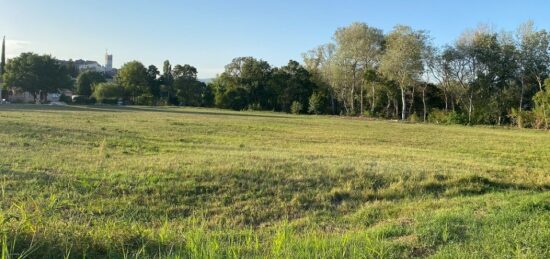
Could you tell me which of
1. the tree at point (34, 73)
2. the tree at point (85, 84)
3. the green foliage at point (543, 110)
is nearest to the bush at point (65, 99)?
the tree at point (34, 73)

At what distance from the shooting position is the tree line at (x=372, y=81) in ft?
163

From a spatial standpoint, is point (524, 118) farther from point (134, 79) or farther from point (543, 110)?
point (134, 79)

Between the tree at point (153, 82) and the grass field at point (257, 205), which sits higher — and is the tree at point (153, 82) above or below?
above

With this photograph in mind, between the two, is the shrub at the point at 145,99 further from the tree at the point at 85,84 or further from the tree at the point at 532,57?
the tree at the point at 532,57

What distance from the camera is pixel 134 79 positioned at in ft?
274

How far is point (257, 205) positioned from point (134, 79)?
79733 mm

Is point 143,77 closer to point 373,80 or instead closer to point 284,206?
point 373,80

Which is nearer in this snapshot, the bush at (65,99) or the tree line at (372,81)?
the tree line at (372,81)

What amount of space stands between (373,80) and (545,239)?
55.7 m

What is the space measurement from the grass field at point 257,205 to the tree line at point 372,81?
35.5 meters

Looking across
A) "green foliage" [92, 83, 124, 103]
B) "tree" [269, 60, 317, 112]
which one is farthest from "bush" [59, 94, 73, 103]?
"tree" [269, 60, 317, 112]

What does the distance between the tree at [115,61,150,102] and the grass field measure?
71.7 metres

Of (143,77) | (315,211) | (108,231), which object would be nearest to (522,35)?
(315,211)

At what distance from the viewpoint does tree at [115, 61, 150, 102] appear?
83375 mm
